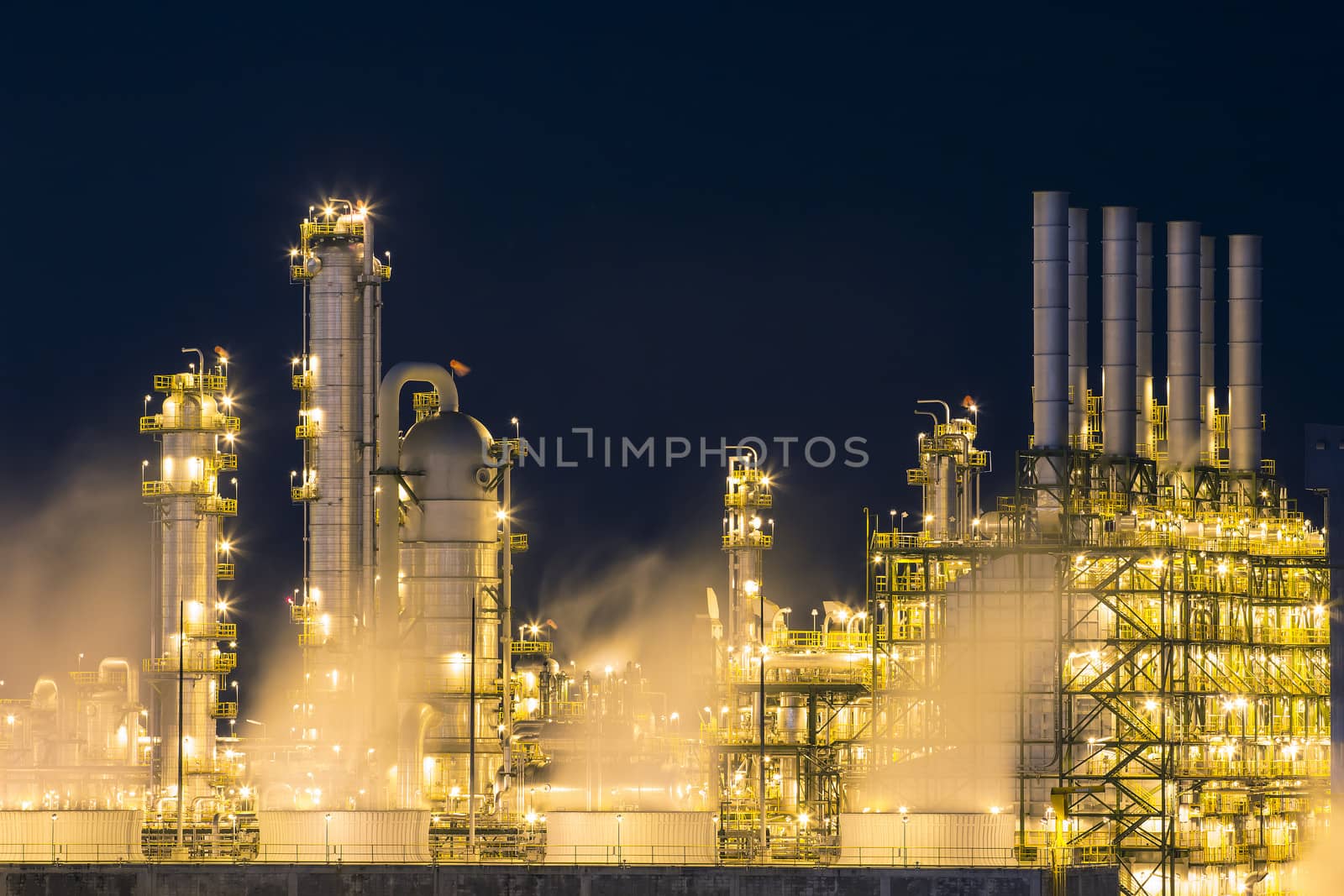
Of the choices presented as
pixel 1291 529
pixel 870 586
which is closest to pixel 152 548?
pixel 870 586

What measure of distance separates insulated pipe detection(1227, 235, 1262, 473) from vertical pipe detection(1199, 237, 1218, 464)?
1.82 metres

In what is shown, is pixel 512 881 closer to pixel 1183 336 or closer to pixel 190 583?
pixel 190 583

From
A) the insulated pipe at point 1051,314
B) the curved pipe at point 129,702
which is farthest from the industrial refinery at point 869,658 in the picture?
the curved pipe at point 129,702

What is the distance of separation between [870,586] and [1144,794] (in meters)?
9.95

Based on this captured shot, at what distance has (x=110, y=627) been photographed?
129m

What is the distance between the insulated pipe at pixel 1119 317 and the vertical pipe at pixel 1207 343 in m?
8.21

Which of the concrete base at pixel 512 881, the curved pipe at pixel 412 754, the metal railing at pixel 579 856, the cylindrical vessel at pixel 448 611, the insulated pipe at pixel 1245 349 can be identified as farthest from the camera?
the insulated pipe at pixel 1245 349

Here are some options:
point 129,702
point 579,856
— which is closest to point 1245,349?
point 579,856

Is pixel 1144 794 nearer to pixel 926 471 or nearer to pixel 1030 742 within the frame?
pixel 1030 742

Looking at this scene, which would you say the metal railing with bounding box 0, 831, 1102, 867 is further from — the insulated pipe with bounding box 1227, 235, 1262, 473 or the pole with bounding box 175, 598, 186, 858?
the insulated pipe with bounding box 1227, 235, 1262, 473

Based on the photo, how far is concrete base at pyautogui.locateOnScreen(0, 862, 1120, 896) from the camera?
60.9m

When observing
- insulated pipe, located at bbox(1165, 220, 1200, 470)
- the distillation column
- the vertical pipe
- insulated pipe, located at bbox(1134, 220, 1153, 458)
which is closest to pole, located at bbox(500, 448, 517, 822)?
the distillation column

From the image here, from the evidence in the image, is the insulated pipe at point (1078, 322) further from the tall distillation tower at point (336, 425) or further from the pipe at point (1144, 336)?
the tall distillation tower at point (336, 425)

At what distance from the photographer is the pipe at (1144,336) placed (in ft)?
261
